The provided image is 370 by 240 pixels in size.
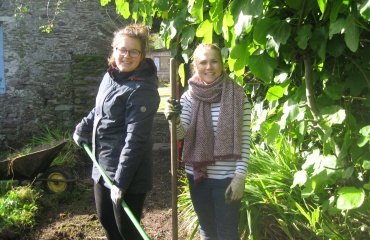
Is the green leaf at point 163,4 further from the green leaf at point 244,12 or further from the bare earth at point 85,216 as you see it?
the bare earth at point 85,216

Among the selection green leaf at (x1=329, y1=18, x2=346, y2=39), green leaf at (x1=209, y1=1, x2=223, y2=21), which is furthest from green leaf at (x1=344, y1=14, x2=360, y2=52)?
green leaf at (x1=209, y1=1, x2=223, y2=21)

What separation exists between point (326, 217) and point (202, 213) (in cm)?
88

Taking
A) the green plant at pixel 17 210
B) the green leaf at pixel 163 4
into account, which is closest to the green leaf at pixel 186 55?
the green leaf at pixel 163 4

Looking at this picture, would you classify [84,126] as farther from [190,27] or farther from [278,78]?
[278,78]

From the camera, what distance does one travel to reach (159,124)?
969cm

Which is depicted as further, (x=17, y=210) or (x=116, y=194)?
(x=17, y=210)

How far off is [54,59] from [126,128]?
6.53 metres

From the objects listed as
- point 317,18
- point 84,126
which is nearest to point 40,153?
point 84,126

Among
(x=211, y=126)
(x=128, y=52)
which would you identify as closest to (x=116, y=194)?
(x=211, y=126)

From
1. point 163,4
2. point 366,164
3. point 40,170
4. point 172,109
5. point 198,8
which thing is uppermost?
point 163,4

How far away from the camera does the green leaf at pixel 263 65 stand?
2.23 m

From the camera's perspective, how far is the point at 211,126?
284 cm

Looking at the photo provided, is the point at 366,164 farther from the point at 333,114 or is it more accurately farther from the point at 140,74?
the point at 140,74

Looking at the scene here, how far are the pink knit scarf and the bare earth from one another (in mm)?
1632
